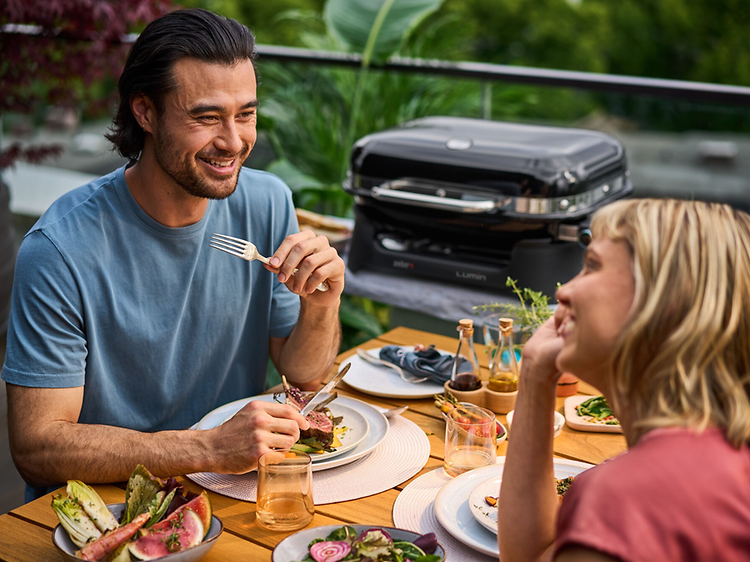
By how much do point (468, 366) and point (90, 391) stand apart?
878mm

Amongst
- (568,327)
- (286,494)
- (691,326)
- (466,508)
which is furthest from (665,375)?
(286,494)

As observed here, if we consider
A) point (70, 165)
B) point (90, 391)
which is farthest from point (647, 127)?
point (90, 391)

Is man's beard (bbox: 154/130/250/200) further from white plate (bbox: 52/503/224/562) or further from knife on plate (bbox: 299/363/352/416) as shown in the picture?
white plate (bbox: 52/503/224/562)

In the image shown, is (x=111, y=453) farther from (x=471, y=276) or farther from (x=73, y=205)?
(x=471, y=276)

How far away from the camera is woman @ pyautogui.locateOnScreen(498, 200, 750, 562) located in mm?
797

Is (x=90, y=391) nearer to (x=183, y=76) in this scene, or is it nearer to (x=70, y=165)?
(x=183, y=76)

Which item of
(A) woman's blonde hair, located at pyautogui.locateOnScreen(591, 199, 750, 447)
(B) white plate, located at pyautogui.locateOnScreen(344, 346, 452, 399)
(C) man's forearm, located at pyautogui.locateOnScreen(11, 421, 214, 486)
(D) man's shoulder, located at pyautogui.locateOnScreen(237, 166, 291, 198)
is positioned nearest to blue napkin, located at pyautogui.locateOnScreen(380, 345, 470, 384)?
(B) white plate, located at pyautogui.locateOnScreen(344, 346, 452, 399)

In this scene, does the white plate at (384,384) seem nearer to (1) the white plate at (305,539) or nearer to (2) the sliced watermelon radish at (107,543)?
(1) the white plate at (305,539)

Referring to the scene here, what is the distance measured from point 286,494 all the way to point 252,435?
144mm

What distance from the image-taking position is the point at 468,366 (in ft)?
6.05

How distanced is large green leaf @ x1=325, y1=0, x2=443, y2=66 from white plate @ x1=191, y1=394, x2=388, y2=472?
2.98 meters

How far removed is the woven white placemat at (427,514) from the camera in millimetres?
1306

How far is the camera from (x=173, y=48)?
1791mm

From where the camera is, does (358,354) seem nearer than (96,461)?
No
